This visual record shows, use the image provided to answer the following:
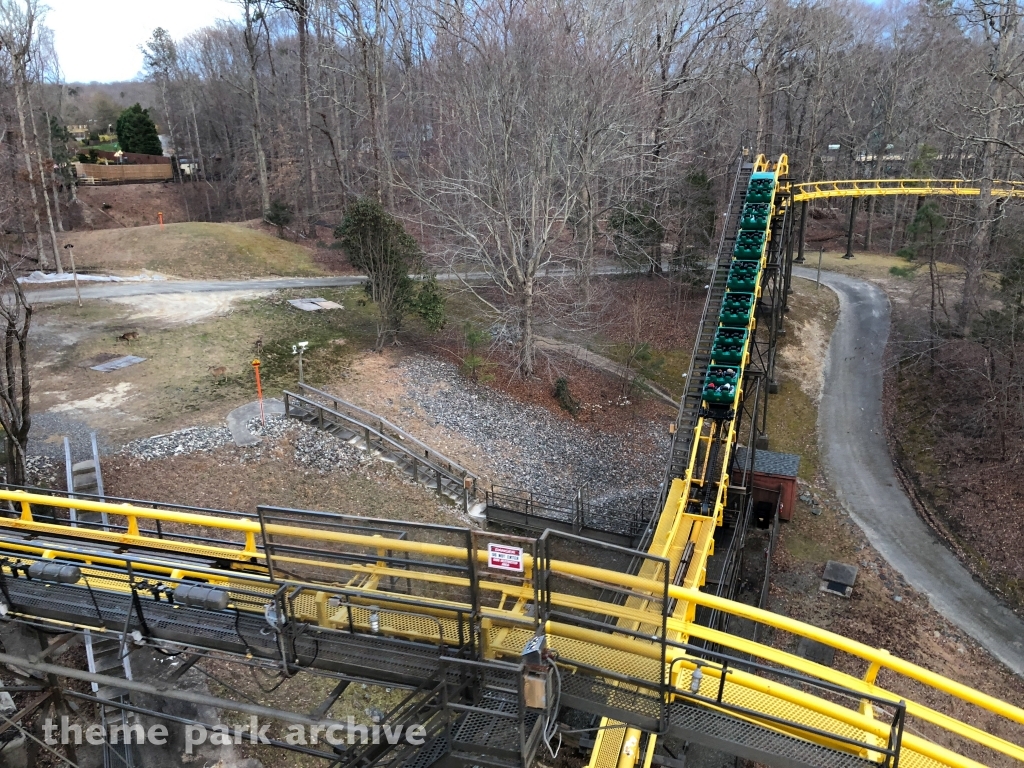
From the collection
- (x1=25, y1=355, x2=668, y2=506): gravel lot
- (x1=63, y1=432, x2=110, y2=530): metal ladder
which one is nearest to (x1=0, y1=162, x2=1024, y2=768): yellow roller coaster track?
(x1=63, y1=432, x2=110, y2=530): metal ladder

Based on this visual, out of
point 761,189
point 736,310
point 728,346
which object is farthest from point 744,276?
point 761,189

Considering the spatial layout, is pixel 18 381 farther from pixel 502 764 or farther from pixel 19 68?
pixel 502 764

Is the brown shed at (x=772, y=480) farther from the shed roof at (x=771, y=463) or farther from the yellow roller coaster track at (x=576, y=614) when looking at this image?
the yellow roller coaster track at (x=576, y=614)

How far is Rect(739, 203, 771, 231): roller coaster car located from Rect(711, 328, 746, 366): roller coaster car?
4.55 metres

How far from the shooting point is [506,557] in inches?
230

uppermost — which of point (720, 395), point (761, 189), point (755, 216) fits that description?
point (761, 189)

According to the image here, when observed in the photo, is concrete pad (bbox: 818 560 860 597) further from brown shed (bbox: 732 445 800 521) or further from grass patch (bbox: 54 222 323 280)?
grass patch (bbox: 54 222 323 280)

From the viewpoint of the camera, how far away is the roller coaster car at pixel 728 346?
16141 millimetres

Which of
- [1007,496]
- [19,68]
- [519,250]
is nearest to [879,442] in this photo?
[1007,496]

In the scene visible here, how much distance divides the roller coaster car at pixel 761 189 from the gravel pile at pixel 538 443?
27.5ft

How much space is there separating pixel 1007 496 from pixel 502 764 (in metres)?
18.8

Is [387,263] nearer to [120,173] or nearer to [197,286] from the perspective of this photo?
Result: [197,286]

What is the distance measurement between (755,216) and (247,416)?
633 inches

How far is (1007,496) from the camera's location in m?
18.6
